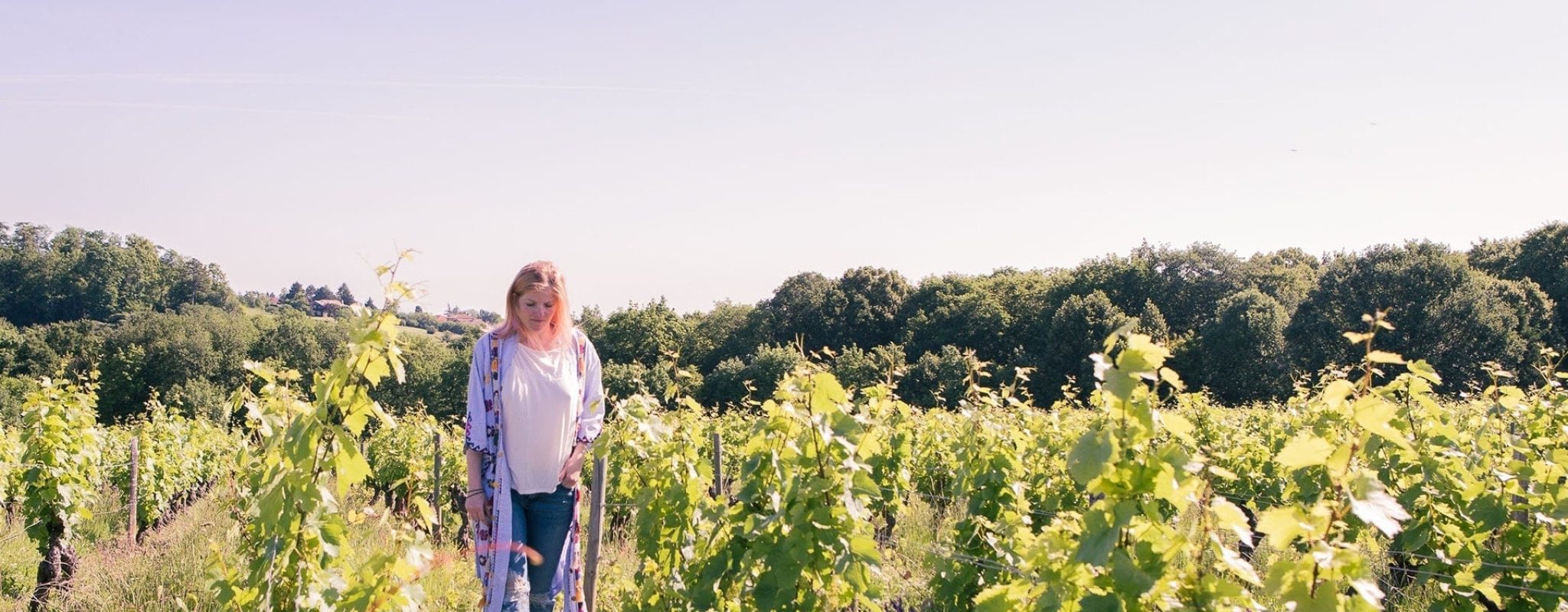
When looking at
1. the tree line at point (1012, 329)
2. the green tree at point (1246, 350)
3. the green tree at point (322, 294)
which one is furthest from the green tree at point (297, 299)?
the green tree at point (1246, 350)

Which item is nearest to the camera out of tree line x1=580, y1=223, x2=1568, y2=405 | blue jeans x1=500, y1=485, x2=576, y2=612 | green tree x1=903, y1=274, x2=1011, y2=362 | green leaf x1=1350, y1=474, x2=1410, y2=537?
green leaf x1=1350, y1=474, x2=1410, y2=537

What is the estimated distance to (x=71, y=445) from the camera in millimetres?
6277

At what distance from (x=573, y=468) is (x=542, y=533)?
0.28m

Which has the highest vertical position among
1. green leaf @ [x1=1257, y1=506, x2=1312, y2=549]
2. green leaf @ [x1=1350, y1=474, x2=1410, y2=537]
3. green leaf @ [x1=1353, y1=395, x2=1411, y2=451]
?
green leaf @ [x1=1353, y1=395, x2=1411, y2=451]

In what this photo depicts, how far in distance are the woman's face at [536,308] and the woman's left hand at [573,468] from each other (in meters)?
0.51

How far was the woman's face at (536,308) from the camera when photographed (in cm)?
333

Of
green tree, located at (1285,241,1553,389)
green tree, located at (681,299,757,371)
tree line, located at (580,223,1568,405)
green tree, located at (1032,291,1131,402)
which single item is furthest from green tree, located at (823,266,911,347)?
green tree, located at (1285,241,1553,389)

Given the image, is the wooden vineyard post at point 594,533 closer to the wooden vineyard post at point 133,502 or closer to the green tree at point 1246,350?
the wooden vineyard post at point 133,502

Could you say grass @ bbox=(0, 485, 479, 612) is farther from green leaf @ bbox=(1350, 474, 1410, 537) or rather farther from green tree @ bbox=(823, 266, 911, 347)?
green tree @ bbox=(823, 266, 911, 347)

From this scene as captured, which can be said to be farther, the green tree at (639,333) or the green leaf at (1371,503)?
the green tree at (639,333)

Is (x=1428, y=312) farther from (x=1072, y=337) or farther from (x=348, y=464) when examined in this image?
(x=348, y=464)

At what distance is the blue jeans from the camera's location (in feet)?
11.3

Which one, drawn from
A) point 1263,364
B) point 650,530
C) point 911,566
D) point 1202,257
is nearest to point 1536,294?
point 1263,364

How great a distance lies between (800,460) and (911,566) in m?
3.74
